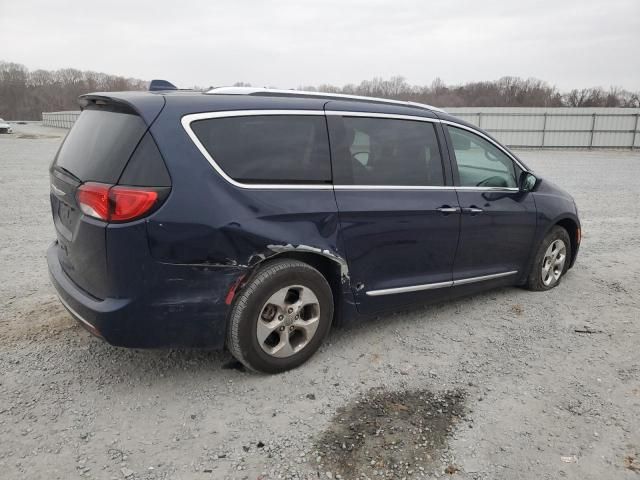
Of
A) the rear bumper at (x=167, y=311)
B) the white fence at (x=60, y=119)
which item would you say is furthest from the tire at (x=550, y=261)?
the white fence at (x=60, y=119)

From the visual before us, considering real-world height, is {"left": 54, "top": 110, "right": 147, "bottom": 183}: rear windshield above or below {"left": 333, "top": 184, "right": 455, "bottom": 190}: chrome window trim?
above

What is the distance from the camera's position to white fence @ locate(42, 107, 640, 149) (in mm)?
27797

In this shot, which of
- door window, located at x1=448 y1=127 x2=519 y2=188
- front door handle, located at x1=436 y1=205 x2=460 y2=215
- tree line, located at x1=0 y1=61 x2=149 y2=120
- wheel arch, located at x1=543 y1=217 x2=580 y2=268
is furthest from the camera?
tree line, located at x1=0 y1=61 x2=149 y2=120

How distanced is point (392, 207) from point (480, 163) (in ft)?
4.21

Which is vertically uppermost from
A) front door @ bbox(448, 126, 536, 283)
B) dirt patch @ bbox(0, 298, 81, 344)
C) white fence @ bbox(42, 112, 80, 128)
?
white fence @ bbox(42, 112, 80, 128)

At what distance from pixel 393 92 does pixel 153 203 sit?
259 feet

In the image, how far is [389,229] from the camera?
3629mm

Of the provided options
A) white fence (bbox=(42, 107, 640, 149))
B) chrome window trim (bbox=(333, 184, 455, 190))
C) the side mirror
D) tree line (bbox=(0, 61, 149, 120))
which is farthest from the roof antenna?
tree line (bbox=(0, 61, 149, 120))

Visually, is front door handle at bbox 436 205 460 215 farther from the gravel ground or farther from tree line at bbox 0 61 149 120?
tree line at bbox 0 61 149 120

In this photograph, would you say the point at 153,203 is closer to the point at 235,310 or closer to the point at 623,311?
the point at 235,310

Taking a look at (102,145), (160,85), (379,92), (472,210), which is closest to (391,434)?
(472,210)

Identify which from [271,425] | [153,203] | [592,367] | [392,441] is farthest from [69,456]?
[592,367]

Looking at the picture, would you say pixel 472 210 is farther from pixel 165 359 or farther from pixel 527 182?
pixel 165 359

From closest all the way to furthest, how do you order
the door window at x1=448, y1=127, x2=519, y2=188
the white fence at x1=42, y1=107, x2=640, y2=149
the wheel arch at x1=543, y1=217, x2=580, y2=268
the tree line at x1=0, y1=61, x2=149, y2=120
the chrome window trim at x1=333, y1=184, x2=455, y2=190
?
the chrome window trim at x1=333, y1=184, x2=455, y2=190
the door window at x1=448, y1=127, x2=519, y2=188
the wheel arch at x1=543, y1=217, x2=580, y2=268
the white fence at x1=42, y1=107, x2=640, y2=149
the tree line at x1=0, y1=61, x2=149, y2=120
